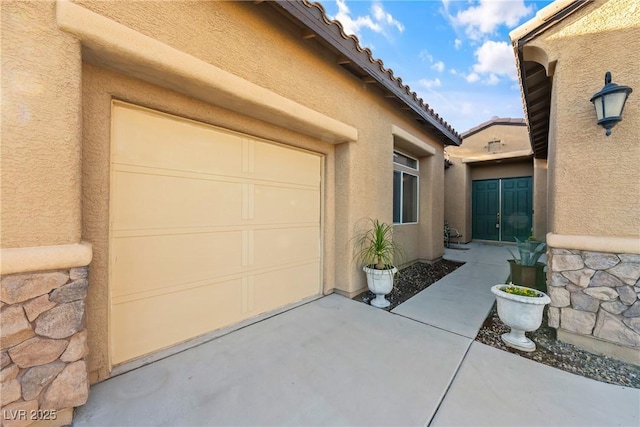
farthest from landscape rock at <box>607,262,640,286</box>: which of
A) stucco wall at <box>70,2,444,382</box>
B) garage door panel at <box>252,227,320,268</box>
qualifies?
garage door panel at <box>252,227,320,268</box>

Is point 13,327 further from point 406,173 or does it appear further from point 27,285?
point 406,173

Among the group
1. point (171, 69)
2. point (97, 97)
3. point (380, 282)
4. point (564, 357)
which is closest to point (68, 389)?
point (97, 97)

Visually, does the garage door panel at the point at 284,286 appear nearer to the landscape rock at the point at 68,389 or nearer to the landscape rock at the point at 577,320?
the landscape rock at the point at 68,389

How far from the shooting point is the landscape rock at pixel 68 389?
1804 mm

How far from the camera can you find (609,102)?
2.66 metres

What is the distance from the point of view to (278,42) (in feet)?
11.0

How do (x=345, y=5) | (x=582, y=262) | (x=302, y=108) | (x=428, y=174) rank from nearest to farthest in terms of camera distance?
(x=582, y=262)
(x=302, y=108)
(x=345, y=5)
(x=428, y=174)

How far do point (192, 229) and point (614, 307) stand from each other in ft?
17.0

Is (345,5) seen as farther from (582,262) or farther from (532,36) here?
(582,262)

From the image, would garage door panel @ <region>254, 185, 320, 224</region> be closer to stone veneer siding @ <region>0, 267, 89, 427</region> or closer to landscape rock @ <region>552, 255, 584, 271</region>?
stone veneer siding @ <region>0, 267, 89, 427</region>

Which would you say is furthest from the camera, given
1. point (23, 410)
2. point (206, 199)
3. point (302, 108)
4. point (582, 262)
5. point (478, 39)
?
point (478, 39)

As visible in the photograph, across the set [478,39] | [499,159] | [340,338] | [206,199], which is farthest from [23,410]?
[499,159]

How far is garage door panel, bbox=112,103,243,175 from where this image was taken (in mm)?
2576

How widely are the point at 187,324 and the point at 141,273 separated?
88 centimetres
